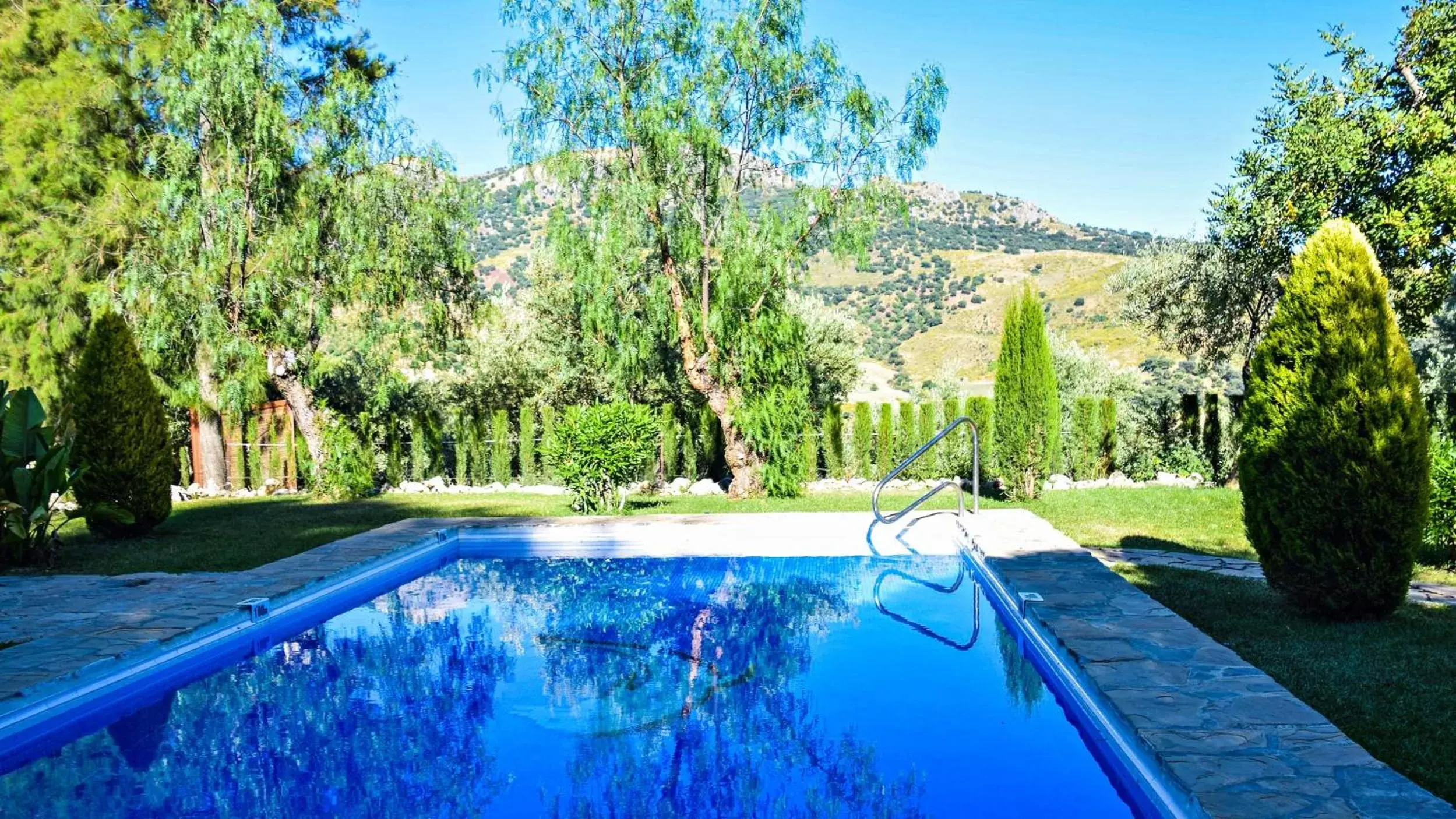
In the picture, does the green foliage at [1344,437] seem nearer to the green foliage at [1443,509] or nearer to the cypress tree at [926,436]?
the green foliage at [1443,509]

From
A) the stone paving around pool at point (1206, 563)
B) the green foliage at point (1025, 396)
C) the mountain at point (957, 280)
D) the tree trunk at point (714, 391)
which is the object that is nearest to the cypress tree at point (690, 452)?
the tree trunk at point (714, 391)

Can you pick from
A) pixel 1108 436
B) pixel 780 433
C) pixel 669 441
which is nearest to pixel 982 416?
pixel 1108 436

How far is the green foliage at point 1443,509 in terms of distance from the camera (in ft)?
25.7

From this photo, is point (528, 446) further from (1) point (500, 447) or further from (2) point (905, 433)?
(2) point (905, 433)

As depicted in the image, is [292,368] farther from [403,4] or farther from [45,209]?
[403,4]

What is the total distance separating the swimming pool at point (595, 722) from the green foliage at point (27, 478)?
3.44 metres

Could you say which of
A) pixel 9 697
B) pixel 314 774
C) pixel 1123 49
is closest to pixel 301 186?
pixel 9 697

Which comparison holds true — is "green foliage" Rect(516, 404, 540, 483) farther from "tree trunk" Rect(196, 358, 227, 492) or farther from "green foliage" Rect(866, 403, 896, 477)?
"green foliage" Rect(866, 403, 896, 477)

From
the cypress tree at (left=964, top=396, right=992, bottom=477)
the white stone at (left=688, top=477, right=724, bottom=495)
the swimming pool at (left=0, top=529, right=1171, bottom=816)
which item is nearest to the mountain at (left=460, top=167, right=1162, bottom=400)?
the cypress tree at (left=964, top=396, right=992, bottom=477)

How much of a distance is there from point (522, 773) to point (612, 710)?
96 centimetres

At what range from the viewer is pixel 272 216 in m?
15.0

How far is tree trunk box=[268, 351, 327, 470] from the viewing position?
15.4 metres

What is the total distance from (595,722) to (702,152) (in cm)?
942

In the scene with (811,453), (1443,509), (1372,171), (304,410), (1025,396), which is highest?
(1372,171)
